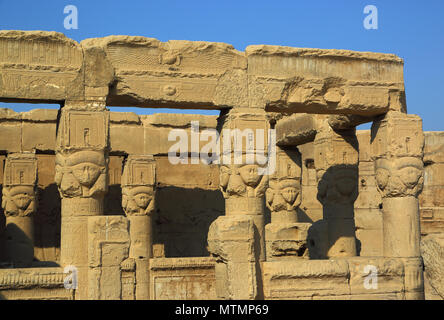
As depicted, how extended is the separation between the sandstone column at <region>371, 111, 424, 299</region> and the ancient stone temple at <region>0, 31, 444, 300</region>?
20mm

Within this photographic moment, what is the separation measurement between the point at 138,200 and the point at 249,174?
4.66 m

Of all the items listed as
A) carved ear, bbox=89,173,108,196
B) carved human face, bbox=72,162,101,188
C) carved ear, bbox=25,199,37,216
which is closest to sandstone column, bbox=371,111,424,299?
carved ear, bbox=89,173,108,196

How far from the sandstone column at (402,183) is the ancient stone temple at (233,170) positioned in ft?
0.06

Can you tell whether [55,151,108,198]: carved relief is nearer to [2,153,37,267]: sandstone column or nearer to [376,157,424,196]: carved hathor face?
[376,157,424,196]: carved hathor face

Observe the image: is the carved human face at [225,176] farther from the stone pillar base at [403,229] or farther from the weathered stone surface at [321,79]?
the stone pillar base at [403,229]

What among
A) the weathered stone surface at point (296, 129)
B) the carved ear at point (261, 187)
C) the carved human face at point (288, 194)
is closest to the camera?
the carved ear at point (261, 187)

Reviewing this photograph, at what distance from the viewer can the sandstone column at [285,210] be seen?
1281cm

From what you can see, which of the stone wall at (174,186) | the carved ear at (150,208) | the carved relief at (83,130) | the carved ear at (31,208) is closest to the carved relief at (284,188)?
the carved ear at (150,208)

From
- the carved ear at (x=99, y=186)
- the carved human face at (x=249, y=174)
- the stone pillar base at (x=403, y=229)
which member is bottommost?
the stone pillar base at (x=403, y=229)

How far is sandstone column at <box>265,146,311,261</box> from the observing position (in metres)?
12.8

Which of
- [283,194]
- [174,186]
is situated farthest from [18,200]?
[283,194]

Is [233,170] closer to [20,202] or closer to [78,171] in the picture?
[78,171]
